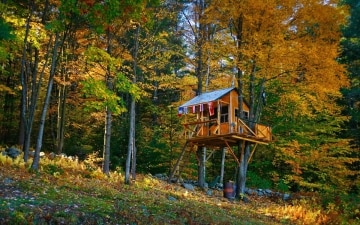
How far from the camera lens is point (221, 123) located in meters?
18.1

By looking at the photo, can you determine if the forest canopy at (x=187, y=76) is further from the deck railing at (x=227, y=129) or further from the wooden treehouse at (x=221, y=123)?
the deck railing at (x=227, y=129)

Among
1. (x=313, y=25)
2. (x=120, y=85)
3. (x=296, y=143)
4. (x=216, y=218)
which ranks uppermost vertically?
(x=313, y=25)

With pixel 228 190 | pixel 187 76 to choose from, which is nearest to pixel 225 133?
pixel 228 190

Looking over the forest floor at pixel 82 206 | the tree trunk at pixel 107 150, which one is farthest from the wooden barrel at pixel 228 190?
the tree trunk at pixel 107 150

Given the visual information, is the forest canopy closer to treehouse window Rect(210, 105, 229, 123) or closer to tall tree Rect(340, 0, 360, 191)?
tall tree Rect(340, 0, 360, 191)

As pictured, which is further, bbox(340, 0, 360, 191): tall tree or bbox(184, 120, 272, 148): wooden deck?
bbox(340, 0, 360, 191): tall tree

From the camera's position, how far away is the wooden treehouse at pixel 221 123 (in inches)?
694

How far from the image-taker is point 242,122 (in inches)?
683

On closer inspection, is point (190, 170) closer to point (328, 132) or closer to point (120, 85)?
point (328, 132)

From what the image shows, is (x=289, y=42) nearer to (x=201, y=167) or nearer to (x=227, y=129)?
(x=227, y=129)

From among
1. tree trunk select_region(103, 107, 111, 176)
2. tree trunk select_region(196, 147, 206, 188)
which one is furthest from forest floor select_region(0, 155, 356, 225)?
tree trunk select_region(196, 147, 206, 188)

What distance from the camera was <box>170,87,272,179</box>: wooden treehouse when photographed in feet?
57.8

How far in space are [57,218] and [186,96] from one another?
18.3 meters

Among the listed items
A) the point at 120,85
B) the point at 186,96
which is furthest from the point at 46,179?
the point at 186,96
